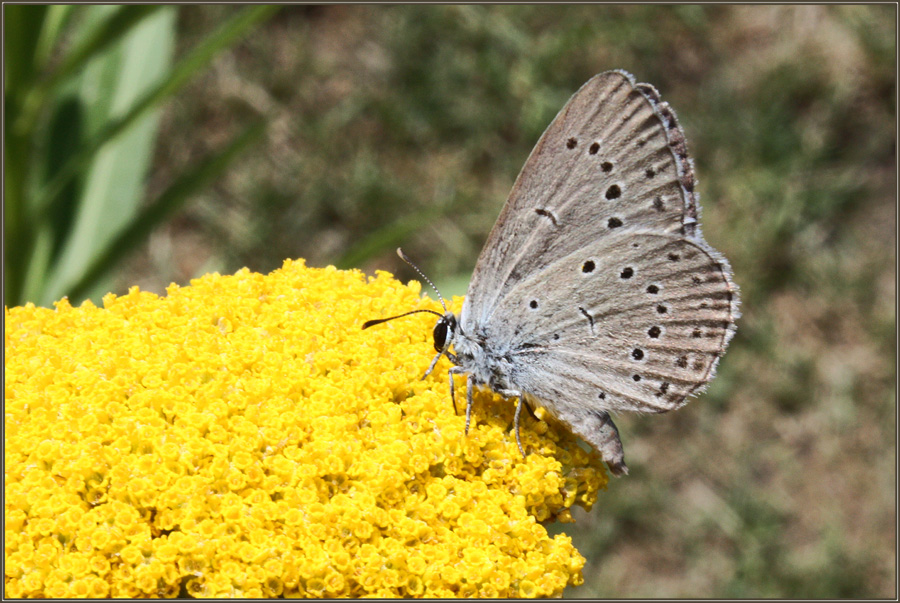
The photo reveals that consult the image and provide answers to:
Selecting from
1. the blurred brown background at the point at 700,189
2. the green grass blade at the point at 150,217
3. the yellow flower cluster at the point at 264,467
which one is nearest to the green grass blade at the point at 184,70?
the green grass blade at the point at 150,217

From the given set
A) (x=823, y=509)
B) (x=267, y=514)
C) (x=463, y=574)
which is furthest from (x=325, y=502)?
(x=823, y=509)

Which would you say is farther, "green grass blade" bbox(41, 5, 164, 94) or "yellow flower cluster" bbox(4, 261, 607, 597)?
"green grass blade" bbox(41, 5, 164, 94)

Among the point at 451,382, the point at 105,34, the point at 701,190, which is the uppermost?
the point at 105,34

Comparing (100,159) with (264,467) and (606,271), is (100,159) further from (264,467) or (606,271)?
(606,271)

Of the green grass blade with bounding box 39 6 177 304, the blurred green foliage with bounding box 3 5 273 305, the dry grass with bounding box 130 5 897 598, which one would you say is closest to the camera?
the blurred green foliage with bounding box 3 5 273 305

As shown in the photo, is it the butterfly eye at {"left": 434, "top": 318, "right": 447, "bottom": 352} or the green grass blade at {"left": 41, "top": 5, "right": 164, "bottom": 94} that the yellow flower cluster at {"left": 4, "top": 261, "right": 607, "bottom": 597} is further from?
the green grass blade at {"left": 41, "top": 5, "right": 164, "bottom": 94}

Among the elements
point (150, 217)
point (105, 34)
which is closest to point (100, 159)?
point (150, 217)

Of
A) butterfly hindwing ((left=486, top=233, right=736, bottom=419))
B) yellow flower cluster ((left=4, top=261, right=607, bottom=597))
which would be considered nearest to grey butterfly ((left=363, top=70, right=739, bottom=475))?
butterfly hindwing ((left=486, top=233, right=736, bottom=419))

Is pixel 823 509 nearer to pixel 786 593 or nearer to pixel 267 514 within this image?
pixel 786 593
